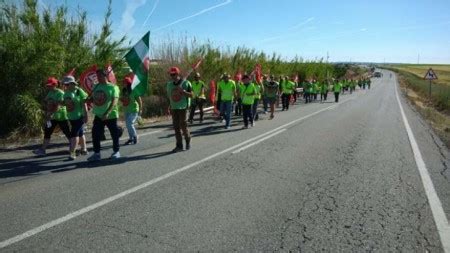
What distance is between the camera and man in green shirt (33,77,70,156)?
995 cm

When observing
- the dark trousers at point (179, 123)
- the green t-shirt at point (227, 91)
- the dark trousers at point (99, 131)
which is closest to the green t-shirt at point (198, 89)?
the green t-shirt at point (227, 91)

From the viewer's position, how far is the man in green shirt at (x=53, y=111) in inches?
392

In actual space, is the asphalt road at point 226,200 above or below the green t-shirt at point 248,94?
below

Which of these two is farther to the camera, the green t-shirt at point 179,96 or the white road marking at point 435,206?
the green t-shirt at point 179,96

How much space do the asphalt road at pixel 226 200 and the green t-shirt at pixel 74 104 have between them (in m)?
0.94

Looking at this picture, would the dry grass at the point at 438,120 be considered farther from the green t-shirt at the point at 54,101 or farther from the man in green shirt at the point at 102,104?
the green t-shirt at the point at 54,101

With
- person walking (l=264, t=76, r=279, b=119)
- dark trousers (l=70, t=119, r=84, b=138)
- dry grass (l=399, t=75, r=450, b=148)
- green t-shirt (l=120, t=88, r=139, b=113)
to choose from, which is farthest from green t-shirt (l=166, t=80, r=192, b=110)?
person walking (l=264, t=76, r=279, b=119)

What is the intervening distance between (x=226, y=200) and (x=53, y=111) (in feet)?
16.4

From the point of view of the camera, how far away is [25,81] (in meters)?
13.2

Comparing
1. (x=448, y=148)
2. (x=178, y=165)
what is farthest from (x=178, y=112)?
(x=448, y=148)

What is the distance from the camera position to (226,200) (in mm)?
6680

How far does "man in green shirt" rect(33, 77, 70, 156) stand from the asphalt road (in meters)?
0.48

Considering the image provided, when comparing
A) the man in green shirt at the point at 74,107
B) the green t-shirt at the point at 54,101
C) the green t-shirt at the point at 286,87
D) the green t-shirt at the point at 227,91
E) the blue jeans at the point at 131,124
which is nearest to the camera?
the man in green shirt at the point at 74,107

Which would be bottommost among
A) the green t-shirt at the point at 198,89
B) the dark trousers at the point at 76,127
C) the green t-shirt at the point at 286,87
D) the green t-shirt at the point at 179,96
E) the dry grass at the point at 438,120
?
the dry grass at the point at 438,120
